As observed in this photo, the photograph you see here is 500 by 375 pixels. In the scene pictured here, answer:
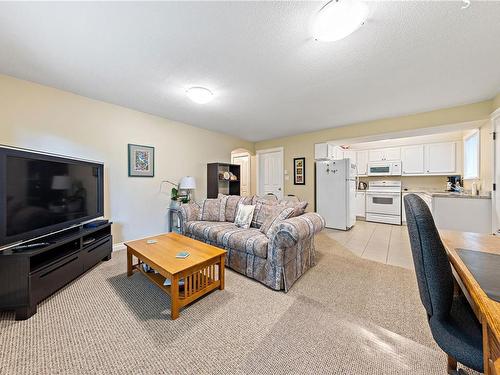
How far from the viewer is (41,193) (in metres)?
1.95

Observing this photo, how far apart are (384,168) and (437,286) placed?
531 centimetres

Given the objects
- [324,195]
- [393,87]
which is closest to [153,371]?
[393,87]

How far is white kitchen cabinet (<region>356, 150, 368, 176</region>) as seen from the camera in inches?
218

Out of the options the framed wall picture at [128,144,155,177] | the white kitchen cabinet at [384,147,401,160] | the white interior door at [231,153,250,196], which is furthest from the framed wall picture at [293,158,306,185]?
the framed wall picture at [128,144,155,177]

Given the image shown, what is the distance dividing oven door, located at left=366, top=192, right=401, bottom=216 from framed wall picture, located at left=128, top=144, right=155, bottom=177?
5290mm

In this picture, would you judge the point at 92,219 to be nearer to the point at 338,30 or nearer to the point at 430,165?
the point at 338,30

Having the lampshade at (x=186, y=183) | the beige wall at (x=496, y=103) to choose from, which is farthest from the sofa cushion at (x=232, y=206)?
the beige wall at (x=496, y=103)

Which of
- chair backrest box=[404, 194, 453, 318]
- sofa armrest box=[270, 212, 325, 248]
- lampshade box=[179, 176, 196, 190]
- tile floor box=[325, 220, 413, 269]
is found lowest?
tile floor box=[325, 220, 413, 269]

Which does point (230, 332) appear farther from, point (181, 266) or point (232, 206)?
point (232, 206)

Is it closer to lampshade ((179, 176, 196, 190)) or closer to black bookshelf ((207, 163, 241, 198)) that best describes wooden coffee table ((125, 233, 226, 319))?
lampshade ((179, 176, 196, 190))

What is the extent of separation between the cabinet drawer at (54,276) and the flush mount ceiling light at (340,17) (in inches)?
117

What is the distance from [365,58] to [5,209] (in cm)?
343

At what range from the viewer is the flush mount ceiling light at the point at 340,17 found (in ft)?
4.38

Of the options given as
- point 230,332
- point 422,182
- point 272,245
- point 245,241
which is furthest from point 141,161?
point 422,182
